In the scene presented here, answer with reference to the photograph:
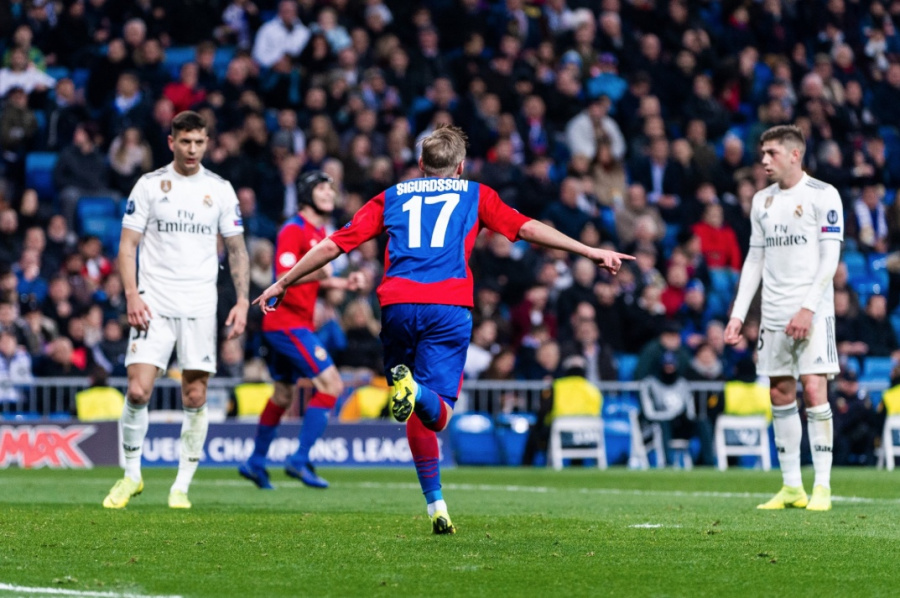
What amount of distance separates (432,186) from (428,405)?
120 centimetres

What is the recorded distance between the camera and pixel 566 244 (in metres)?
7.27

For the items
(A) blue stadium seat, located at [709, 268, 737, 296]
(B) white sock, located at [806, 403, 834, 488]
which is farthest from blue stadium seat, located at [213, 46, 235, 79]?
(B) white sock, located at [806, 403, 834, 488]

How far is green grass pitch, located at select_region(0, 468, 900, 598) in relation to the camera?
5.74m

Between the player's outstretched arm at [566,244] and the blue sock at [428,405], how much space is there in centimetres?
93

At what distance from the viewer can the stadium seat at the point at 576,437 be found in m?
17.9

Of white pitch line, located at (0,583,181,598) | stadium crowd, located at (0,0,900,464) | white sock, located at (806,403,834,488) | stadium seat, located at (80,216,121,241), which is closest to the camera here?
white pitch line, located at (0,583,181,598)

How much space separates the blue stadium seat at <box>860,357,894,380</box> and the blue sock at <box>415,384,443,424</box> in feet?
47.1

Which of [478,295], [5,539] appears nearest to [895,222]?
[478,295]

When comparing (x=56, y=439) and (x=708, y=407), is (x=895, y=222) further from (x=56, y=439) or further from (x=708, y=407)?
(x=56, y=439)

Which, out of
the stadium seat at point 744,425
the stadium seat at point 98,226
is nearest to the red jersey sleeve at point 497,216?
the stadium seat at point 744,425

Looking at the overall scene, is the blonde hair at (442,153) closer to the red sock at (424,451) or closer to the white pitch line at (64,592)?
the red sock at (424,451)

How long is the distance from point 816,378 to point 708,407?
9070mm

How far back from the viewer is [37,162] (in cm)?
2072

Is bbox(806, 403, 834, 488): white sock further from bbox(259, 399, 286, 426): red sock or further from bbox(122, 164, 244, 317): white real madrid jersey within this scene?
bbox(259, 399, 286, 426): red sock
